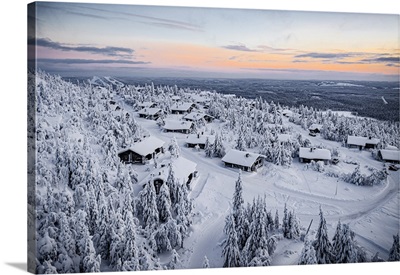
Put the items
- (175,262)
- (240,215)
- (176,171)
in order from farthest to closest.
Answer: (176,171) → (240,215) → (175,262)

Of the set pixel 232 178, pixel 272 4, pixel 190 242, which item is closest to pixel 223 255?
pixel 190 242

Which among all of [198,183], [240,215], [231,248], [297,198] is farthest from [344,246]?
[198,183]

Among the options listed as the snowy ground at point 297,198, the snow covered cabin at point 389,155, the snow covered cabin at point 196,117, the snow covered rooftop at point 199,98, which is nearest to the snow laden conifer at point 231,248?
the snowy ground at point 297,198

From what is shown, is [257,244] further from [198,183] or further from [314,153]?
[314,153]

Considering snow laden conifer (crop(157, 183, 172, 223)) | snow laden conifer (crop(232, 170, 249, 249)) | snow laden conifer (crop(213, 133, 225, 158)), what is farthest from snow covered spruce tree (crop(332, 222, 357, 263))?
snow laden conifer (crop(157, 183, 172, 223))

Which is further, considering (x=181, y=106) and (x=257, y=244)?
(x=181, y=106)

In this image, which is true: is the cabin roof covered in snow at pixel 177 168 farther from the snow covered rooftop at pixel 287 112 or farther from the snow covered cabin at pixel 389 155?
the snow covered cabin at pixel 389 155
